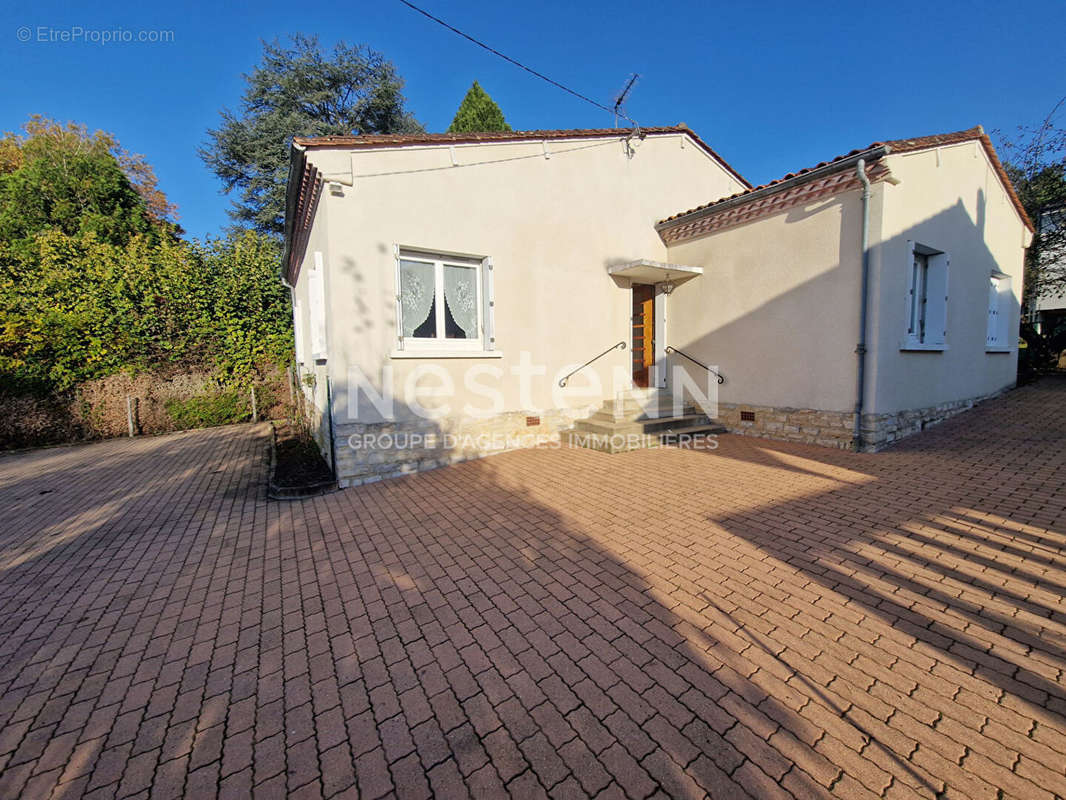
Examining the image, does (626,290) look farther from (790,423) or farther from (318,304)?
(318,304)

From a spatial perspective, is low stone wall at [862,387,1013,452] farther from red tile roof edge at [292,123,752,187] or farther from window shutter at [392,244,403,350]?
window shutter at [392,244,403,350]

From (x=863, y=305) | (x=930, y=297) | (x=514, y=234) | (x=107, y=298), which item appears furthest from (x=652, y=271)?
(x=107, y=298)

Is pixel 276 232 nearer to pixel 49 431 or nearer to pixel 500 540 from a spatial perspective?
pixel 49 431

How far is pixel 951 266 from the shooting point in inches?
302

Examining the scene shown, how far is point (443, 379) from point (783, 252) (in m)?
6.03

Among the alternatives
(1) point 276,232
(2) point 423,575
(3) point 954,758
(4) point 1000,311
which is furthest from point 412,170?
(1) point 276,232

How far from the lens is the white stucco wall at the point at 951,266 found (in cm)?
639

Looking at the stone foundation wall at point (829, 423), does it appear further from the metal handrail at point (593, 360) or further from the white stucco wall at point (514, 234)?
the white stucco wall at point (514, 234)

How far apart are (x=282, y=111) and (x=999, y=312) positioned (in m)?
24.6

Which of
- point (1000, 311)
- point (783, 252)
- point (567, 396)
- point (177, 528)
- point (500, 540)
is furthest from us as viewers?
point (1000, 311)

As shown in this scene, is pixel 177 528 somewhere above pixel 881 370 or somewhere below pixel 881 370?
below

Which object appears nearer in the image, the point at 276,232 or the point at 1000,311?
the point at 1000,311

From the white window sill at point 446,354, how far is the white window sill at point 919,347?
20.7ft

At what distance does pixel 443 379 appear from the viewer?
6.54 metres
